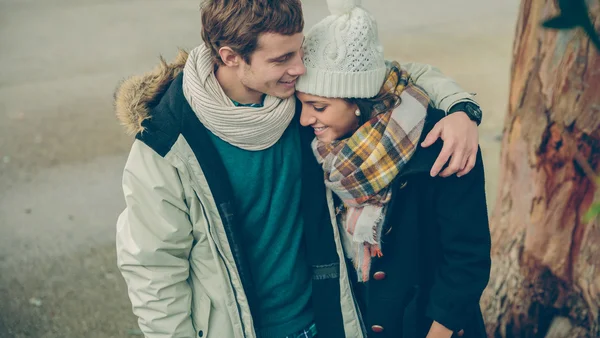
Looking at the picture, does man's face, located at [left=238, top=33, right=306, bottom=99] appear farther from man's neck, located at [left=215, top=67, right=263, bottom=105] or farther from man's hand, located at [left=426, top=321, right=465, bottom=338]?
man's hand, located at [left=426, top=321, right=465, bottom=338]

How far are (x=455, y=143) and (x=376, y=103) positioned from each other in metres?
0.29

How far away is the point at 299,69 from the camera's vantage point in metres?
2.09

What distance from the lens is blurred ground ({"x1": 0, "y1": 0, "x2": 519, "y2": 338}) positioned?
407 centimetres

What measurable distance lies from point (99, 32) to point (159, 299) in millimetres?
6581

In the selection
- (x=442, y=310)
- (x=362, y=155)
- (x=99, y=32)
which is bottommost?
(x=99, y=32)

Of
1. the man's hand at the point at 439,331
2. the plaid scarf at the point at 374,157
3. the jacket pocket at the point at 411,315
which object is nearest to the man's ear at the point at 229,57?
the plaid scarf at the point at 374,157

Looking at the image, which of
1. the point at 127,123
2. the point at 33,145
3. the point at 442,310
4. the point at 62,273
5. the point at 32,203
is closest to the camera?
the point at 127,123

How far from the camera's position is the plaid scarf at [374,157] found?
2.05 m

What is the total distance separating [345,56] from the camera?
206 cm

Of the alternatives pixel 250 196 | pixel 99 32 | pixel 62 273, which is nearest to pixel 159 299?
pixel 250 196

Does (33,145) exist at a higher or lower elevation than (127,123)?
lower

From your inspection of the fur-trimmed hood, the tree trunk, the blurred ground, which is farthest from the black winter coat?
the blurred ground

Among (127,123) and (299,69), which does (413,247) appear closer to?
(299,69)

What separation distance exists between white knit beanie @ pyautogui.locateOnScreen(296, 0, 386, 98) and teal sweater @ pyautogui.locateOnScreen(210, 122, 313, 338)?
23cm
